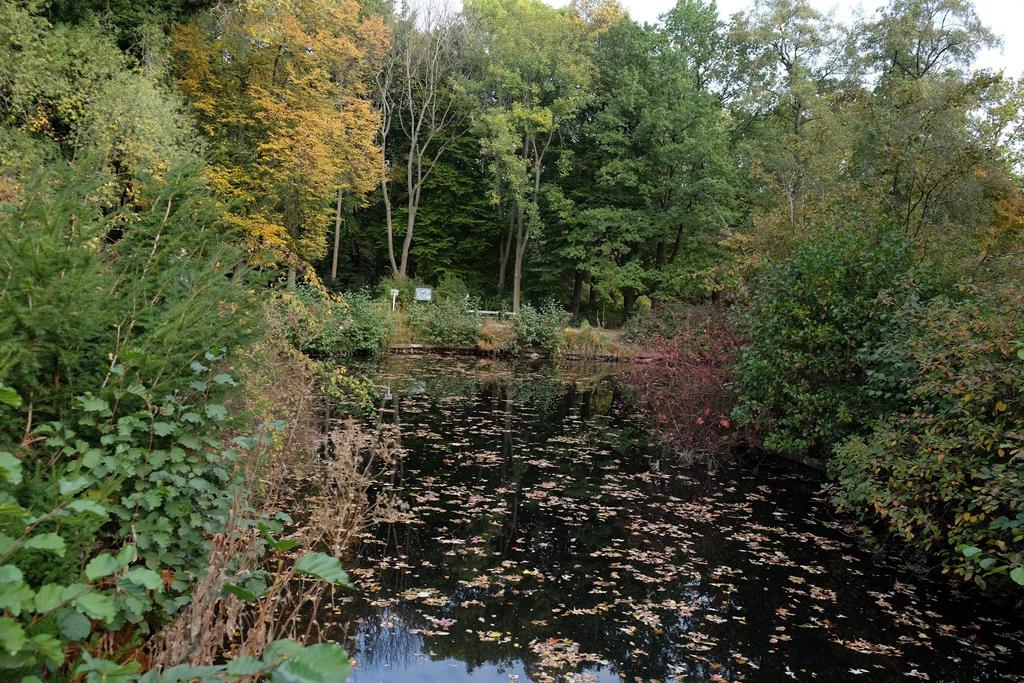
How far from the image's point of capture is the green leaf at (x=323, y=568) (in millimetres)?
1473

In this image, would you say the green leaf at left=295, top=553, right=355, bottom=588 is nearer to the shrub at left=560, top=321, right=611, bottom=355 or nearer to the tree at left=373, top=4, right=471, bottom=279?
the shrub at left=560, top=321, right=611, bottom=355

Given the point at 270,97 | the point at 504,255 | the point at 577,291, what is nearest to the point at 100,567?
the point at 270,97

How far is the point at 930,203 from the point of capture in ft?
37.4

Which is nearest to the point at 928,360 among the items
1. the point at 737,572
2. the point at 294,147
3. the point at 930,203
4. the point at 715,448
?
the point at 737,572

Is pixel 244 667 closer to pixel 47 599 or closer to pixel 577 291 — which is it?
pixel 47 599

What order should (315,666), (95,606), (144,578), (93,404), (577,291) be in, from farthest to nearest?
(577,291)
(93,404)
(144,578)
(95,606)
(315,666)

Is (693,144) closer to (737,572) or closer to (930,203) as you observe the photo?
(930,203)

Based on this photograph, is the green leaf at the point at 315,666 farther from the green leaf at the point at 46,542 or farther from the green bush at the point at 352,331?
the green bush at the point at 352,331

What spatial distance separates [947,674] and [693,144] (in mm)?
24667

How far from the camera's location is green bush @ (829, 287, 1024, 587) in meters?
5.27

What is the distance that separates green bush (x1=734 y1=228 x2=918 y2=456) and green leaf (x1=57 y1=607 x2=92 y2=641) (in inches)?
318

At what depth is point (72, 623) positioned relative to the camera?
1852 mm

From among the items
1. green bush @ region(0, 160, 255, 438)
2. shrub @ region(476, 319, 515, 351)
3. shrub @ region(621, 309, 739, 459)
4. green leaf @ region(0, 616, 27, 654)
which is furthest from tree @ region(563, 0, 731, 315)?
green leaf @ region(0, 616, 27, 654)

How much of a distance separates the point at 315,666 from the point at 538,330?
865 inches
